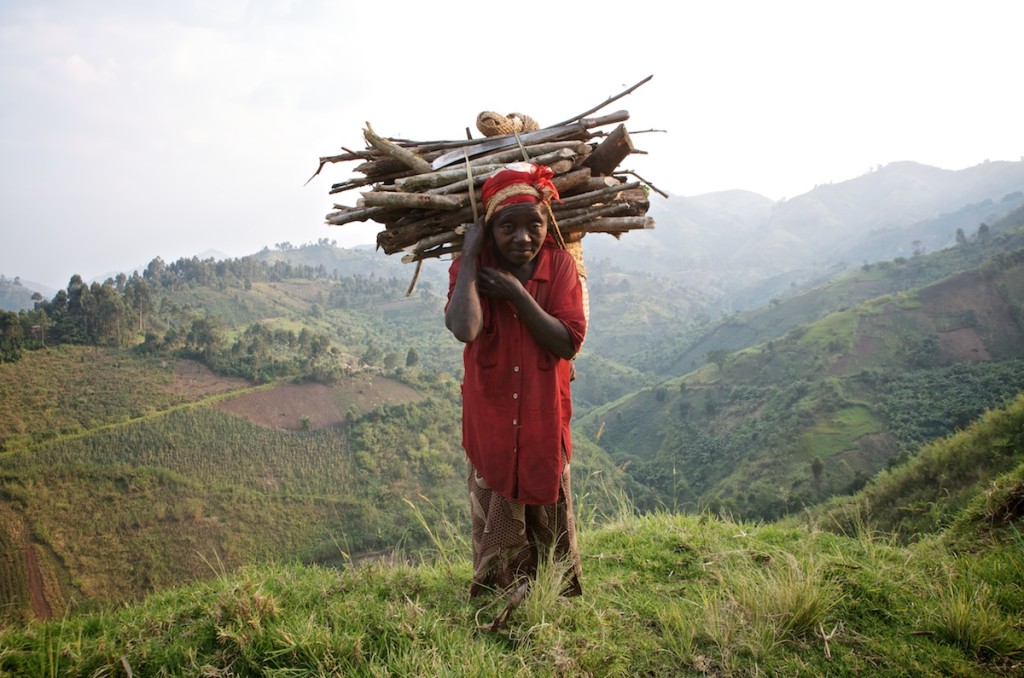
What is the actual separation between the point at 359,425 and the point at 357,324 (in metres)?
36.2

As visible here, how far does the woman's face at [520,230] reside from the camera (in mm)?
2377

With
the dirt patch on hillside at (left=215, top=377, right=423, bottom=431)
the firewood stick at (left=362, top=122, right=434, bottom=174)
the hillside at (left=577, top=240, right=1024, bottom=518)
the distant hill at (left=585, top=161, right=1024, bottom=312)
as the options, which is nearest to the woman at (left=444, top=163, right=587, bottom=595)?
the firewood stick at (left=362, top=122, right=434, bottom=174)

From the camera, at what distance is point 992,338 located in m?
46.0

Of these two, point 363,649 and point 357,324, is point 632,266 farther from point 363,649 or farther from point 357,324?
point 363,649

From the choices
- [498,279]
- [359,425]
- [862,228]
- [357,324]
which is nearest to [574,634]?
[498,279]

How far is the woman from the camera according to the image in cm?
237

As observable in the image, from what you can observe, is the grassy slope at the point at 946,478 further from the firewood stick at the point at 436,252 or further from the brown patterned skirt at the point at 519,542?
the firewood stick at the point at 436,252

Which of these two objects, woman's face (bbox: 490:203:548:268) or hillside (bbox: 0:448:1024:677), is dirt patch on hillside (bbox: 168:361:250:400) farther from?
woman's face (bbox: 490:203:548:268)

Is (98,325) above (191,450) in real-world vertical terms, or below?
above

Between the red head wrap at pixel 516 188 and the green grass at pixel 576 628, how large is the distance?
1663 millimetres

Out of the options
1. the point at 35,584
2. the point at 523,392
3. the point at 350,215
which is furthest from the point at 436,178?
the point at 35,584

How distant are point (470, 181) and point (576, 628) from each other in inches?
79.9

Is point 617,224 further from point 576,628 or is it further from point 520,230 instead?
point 576,628

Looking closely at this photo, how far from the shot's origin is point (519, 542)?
8.41 feet
